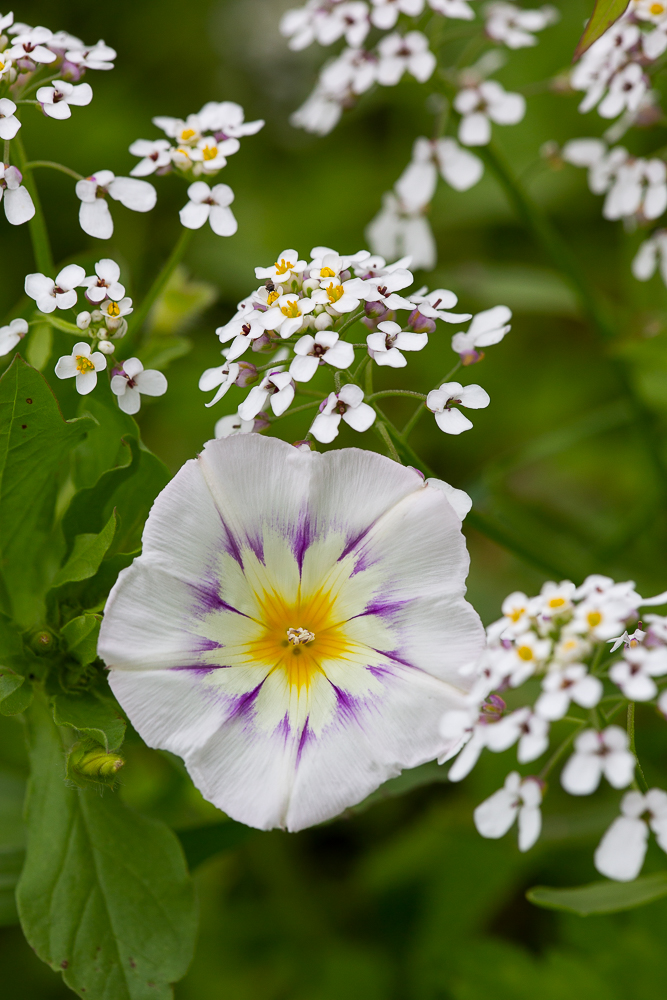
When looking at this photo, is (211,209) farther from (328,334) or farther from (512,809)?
(512,809)

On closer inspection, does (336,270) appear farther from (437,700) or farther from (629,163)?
(629,163)

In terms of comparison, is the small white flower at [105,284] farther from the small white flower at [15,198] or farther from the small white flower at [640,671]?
the small white flower at [640,671]

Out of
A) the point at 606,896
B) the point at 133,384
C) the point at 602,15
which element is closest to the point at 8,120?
the point at 133,384

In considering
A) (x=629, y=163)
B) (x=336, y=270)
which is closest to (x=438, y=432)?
(x=629, y=163)

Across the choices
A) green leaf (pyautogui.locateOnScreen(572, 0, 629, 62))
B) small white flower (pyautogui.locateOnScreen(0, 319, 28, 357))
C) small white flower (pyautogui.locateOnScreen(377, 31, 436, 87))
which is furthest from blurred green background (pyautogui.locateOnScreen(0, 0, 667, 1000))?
green leaf (pyautogui.locateOnScreen(572, 0, 629, 62))

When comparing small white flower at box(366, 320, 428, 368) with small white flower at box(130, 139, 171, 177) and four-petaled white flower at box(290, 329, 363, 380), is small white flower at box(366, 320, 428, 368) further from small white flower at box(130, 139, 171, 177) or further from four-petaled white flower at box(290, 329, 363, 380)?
small white flower at box(130, 139, 171, 177)

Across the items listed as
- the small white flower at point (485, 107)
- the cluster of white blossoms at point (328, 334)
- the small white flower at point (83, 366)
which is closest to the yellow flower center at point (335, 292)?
the cluster of white blossoms at point (328, 334)
